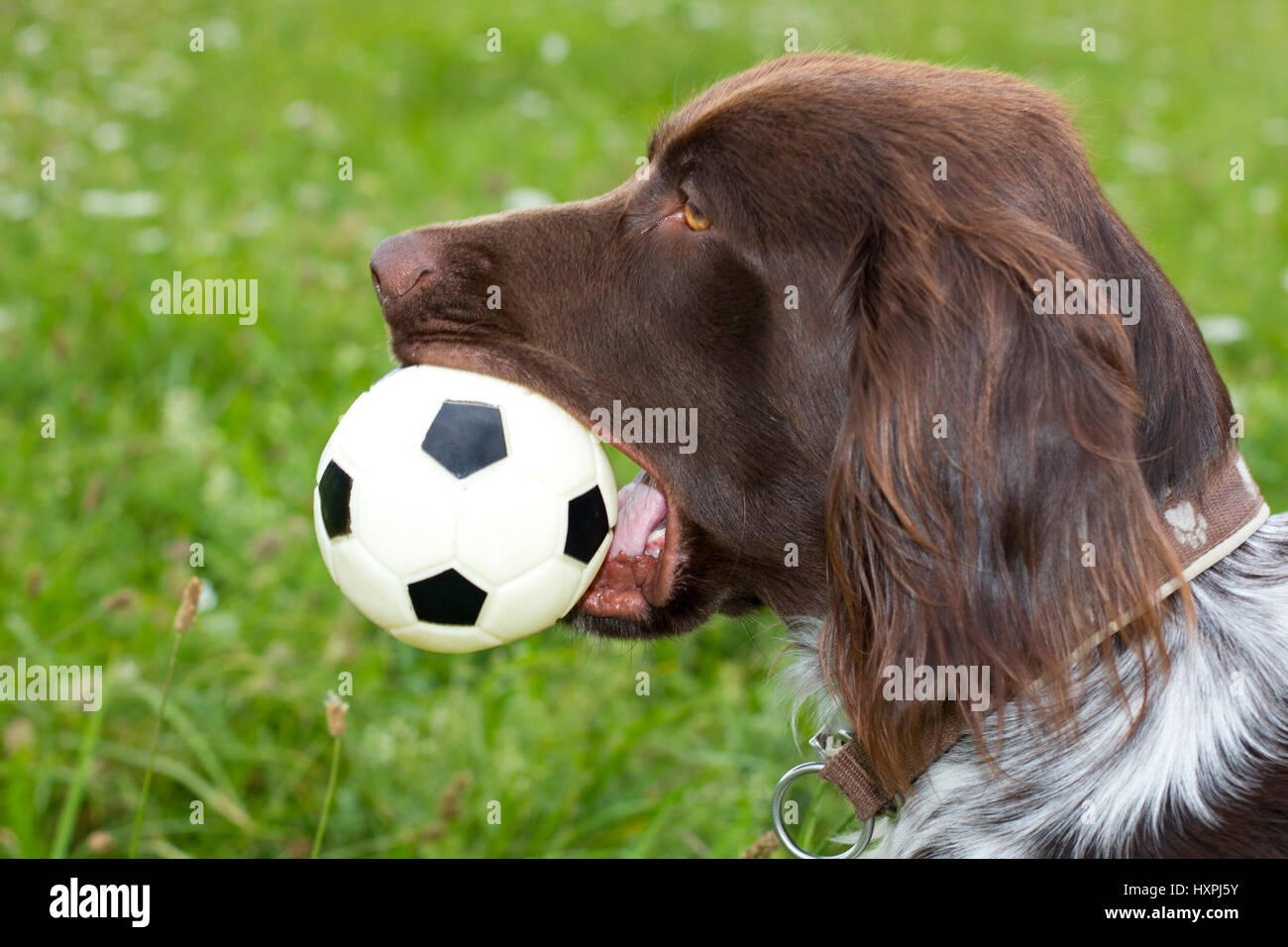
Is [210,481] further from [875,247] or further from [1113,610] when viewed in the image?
[1113,610]

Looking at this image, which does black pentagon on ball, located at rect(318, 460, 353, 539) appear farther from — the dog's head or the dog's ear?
the dog's ear

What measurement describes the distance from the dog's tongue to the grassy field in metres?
0.55

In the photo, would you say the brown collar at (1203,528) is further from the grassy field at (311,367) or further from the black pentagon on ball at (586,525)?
the grassy field at (311,367)

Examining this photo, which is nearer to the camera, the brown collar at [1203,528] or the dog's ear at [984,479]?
the dog's ear at [984,479]

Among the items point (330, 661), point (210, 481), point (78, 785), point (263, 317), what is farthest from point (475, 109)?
point (78, 785)

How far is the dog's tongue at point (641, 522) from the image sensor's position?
2.65 meters

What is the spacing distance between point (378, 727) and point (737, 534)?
1166mm

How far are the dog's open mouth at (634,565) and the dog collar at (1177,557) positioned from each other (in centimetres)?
45

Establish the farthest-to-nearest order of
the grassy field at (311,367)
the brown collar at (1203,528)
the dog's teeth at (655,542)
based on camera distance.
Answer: the grassy field at (311,367) < the dog's teeth at (655,542) < the brown collar at (1203,528)

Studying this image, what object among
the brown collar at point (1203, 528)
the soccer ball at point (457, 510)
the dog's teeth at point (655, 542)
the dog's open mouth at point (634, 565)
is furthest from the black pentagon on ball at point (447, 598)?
the brown collar at point (1203, 528)

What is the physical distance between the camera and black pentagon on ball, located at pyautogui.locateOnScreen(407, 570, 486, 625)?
7.54 feet

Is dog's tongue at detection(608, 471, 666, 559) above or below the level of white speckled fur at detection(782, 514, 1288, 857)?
above

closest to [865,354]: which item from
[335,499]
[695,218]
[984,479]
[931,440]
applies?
[931,440]

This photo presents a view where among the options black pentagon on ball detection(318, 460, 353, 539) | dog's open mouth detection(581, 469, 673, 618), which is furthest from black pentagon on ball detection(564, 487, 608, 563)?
black pentagon on ball detection(318, 460, 353, 539)
